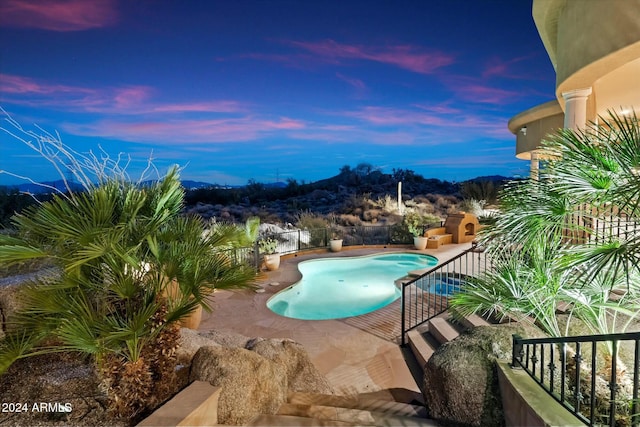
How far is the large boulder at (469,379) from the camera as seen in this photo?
304cm

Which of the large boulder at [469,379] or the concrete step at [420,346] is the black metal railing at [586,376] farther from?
the concrete step at [420,346]

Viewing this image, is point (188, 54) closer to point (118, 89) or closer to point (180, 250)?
point (118, 89)

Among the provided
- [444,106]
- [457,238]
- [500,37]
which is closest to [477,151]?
[444,106]

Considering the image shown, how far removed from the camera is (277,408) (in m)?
3.16

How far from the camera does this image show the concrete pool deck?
441 centimetres

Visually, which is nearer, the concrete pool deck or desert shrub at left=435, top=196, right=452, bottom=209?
the concrete pool deck

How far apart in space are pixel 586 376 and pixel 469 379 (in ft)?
3.71

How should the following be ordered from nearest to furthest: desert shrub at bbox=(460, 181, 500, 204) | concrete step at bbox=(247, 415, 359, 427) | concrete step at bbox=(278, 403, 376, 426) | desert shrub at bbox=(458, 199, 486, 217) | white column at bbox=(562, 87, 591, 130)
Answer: concrete step at bbox=(247, 415, 359, 427) → concrete step at bbox=(278, 403, 376, 426) → white column at bbox=(562, 87, 591, 130) → desert shrub at bbox=(458, 199, 486, 217) → desert shrub at bbox=(460, 181, 500, 204)

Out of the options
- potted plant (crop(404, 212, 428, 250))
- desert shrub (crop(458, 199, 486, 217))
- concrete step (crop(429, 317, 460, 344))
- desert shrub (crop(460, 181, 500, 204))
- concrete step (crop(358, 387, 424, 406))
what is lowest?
concrete step (crop(358, 387, 424, 406))

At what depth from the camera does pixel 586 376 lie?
10.2 feet

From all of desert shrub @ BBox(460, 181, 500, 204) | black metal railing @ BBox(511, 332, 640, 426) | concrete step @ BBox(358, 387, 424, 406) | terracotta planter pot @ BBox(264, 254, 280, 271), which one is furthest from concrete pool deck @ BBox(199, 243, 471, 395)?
desert shrub @ BBox(460, 181, 500, 204)

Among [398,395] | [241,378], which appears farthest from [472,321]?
[241,378]

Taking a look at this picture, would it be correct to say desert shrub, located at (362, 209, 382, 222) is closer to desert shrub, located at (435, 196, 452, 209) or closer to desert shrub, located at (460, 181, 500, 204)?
desert shrub, located at (435, 196, 452, 209)

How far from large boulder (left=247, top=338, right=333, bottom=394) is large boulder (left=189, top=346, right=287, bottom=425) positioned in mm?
572
